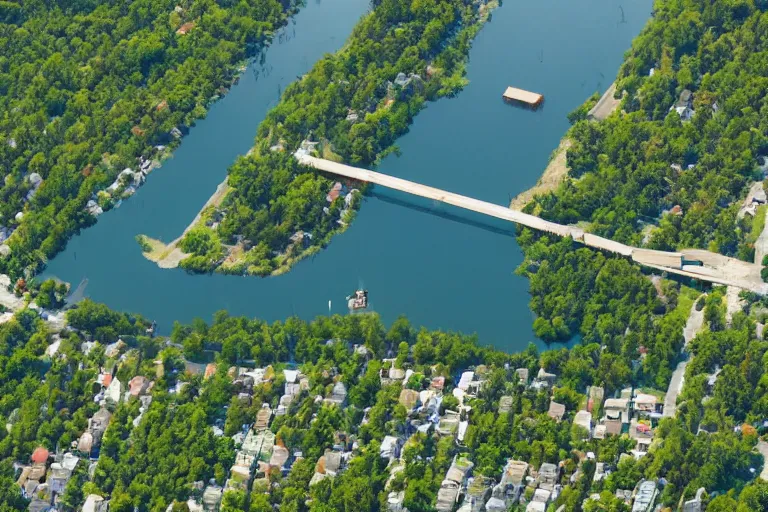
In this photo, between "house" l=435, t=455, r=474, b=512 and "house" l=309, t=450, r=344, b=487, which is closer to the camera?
"house" l=435, t=455, r=474, b=512

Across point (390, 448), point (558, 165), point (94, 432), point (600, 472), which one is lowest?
point (94, 432)

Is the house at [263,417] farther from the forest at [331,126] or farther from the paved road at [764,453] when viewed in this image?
the paved road at [764,453]

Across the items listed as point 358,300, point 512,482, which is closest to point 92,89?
point 358,300

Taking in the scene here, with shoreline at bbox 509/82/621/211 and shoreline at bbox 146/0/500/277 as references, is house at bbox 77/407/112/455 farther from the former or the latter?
shoreline at bbox 509/82/621/211

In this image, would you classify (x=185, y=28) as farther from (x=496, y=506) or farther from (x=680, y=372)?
(x=496, y=506)

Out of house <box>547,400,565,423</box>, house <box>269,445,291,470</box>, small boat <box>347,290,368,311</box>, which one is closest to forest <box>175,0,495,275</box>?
small boat <box>347,290,368,311</box>

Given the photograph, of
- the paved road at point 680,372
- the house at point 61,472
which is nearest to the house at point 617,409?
the paved road at point 680,372
